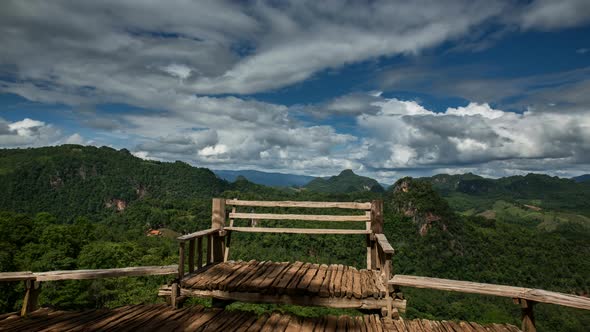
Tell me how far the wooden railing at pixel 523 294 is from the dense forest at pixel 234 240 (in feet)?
90.7

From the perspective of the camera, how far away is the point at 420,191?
10088 cm

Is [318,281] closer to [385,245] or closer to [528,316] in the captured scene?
[385,245]

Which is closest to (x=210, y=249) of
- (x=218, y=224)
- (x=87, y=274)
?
(x=218, y=224)

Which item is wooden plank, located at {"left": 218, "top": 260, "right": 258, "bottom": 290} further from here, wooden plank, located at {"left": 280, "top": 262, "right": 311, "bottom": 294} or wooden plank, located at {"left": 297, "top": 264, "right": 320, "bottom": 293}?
wooden plank, located at {"left": 297, "top": 264, "right": 320, "bottom": 293}

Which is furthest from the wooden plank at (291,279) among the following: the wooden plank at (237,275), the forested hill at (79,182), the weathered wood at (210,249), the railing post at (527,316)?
the forested hill at (79,182)

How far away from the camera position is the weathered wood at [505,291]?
12.9 ft

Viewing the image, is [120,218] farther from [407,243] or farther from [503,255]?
[503,255]

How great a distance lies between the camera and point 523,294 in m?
4.27

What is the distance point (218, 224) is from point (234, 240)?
70483 millimetres

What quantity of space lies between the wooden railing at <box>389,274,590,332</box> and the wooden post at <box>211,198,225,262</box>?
367cm

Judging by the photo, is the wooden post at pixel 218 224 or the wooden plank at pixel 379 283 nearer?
the wooden plank at pixel 379 283

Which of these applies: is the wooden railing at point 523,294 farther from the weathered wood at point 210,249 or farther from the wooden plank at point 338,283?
the weathered wood at point 210,249

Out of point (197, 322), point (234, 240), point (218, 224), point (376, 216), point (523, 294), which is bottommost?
point (234, 240)

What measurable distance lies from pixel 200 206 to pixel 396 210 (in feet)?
208
